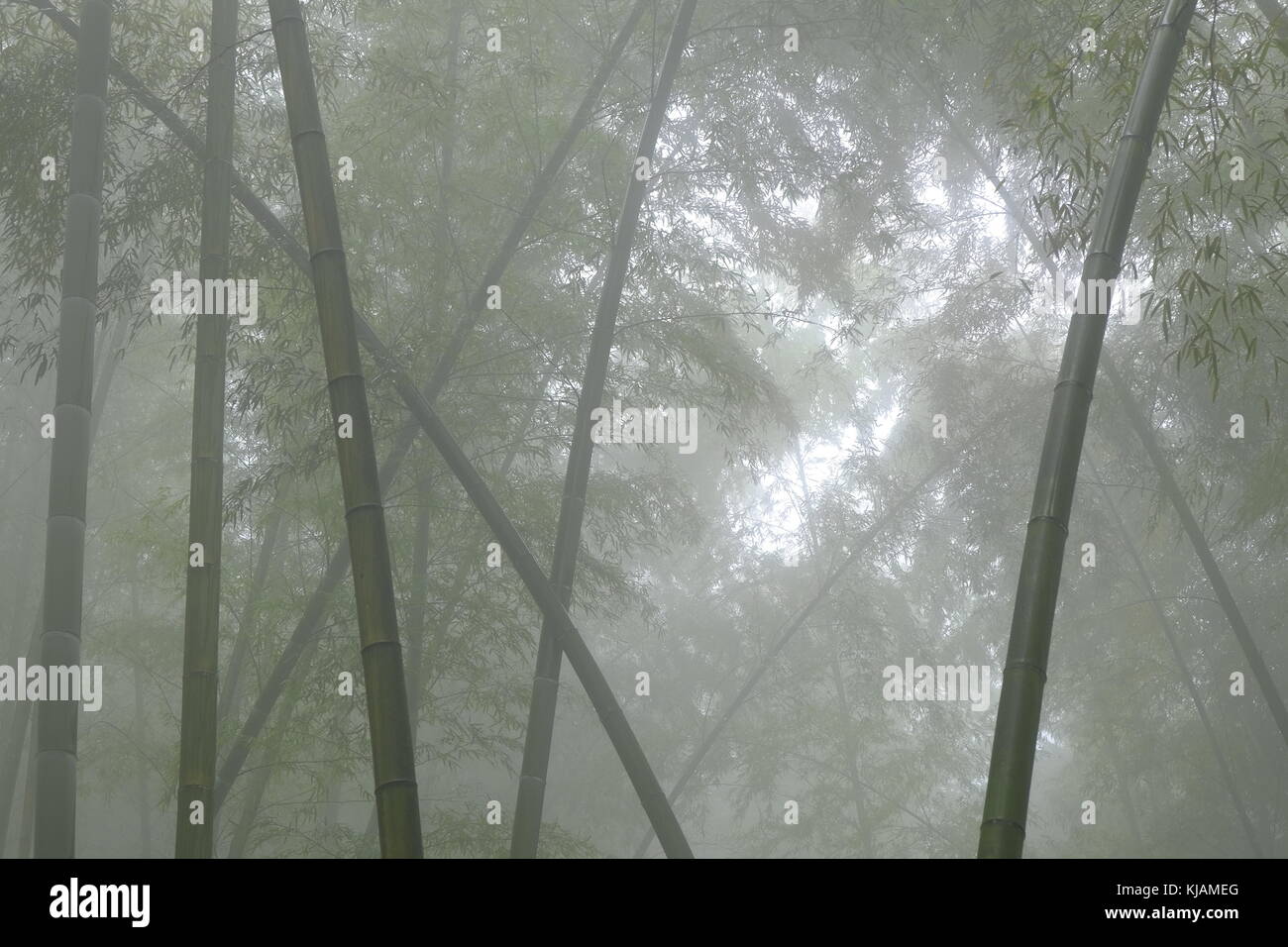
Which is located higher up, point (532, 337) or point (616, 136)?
point (616, 136)

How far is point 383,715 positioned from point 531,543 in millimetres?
2826

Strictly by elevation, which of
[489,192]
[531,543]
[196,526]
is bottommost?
[196,526]

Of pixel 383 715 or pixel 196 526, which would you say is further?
pixel 196 526

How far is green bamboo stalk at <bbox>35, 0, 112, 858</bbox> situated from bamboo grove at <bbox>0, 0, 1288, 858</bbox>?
0.5 inches

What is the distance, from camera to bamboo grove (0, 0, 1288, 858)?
2.74 meters

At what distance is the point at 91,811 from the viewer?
31.9ft

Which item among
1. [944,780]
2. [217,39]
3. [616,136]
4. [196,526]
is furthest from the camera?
[944,780]

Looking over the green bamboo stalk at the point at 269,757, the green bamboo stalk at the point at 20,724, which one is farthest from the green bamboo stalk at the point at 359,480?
the green bamboo stalk at the point at 20,724

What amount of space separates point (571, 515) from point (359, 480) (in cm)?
96

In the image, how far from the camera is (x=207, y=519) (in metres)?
2.69

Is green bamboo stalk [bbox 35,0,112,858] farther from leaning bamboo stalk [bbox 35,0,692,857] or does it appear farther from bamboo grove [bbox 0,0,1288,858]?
leaning bamboo stalk [bbox 35,0,692,857]

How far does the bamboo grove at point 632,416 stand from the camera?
274cm

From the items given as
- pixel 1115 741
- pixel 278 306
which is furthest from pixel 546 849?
pixel 1115 741

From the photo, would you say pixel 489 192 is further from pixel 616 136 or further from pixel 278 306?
pixel 278 306
